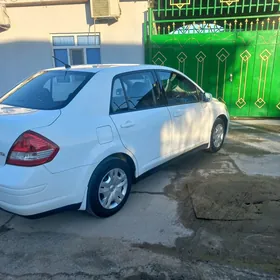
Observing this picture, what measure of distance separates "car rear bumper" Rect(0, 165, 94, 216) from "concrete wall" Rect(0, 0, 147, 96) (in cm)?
581

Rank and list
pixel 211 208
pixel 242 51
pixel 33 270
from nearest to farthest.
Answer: pixel 33 270 → pixel 211 208 → pixel 242 51

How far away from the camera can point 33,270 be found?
2326mm

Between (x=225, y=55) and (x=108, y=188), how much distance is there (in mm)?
6060

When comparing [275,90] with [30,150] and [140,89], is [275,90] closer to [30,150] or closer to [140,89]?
[140,89]

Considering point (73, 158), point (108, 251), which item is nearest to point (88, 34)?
point (73, 158)

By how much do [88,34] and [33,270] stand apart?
6.80 metres

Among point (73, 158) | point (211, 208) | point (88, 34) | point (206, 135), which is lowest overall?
point (211, 208)

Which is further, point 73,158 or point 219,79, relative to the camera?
point 219,79

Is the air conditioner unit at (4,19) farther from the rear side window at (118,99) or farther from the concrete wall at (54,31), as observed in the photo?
the rear side window at (118,99)

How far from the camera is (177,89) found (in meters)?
3.98

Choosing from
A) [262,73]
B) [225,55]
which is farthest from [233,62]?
[262,73]

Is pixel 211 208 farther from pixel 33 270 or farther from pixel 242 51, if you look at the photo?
pixel 242 51

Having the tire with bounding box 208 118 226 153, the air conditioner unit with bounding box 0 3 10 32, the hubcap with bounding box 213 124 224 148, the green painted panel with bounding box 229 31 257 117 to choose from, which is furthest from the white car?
the air conditioner unit with bounding box 0 3 10 32

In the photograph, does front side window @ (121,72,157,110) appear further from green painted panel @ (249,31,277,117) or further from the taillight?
green painted panel @ (249,31,277,117)
